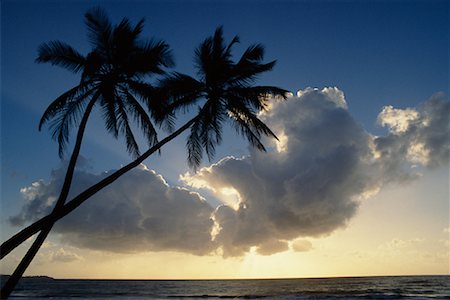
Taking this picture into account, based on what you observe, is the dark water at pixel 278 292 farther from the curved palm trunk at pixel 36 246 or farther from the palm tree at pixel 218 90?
the curved palm trunk at pixel 36 246

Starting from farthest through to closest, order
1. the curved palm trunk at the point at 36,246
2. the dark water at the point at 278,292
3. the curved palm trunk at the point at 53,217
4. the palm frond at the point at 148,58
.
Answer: the dark water at the point at 278,292 → the palm frond at the point at 148,58 → the curved palm trunk at the point at 36,246 → the curved palm trunk at the point at 53,217

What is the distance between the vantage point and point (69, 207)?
307 inches

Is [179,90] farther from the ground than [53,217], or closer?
farther from the ground

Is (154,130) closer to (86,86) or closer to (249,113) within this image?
(86,86)

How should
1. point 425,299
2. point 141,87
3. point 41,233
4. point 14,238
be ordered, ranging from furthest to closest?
point 425,299, point 141,87, point 41,233, point 14,238

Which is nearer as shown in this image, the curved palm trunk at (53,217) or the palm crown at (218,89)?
the curved palm trunk at (53,217)

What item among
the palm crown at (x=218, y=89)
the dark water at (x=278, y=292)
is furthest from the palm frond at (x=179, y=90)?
the dark water at (x=278, y=292)

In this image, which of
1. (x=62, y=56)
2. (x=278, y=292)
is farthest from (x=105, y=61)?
(x=278, y=292)

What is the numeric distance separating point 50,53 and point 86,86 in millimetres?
1482

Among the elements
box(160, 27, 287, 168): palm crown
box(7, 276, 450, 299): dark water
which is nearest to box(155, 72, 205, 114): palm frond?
box(160, 27, 287, 168): palm crown

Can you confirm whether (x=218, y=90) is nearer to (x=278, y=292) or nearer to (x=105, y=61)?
(x=105, y=61)

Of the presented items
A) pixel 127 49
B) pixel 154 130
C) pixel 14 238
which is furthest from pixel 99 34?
pixel 14 238

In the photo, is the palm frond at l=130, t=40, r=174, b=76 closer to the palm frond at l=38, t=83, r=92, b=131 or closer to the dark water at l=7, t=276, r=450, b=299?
the palm frond at l=38, t=83, r=92, b=131

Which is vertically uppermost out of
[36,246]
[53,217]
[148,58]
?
[148,58]
